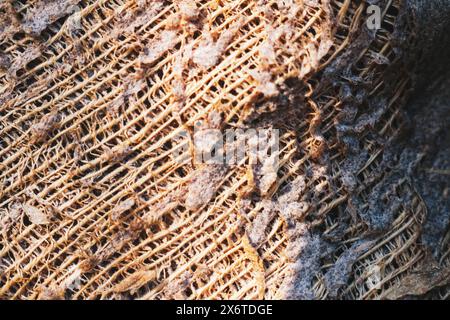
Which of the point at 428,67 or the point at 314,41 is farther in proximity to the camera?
the point at 428,67

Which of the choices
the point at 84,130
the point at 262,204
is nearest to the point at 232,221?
the point at 262,204

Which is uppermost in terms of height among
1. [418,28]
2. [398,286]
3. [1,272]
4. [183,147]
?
[418,28]

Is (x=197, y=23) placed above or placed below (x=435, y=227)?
above

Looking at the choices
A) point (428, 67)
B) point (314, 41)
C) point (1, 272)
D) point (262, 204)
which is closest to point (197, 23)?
point (314, 41)

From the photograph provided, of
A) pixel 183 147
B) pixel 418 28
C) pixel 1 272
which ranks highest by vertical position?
pixel 418 28

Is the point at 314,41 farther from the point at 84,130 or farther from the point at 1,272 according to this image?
the point at 1,272

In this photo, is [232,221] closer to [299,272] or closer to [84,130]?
[299,272]
